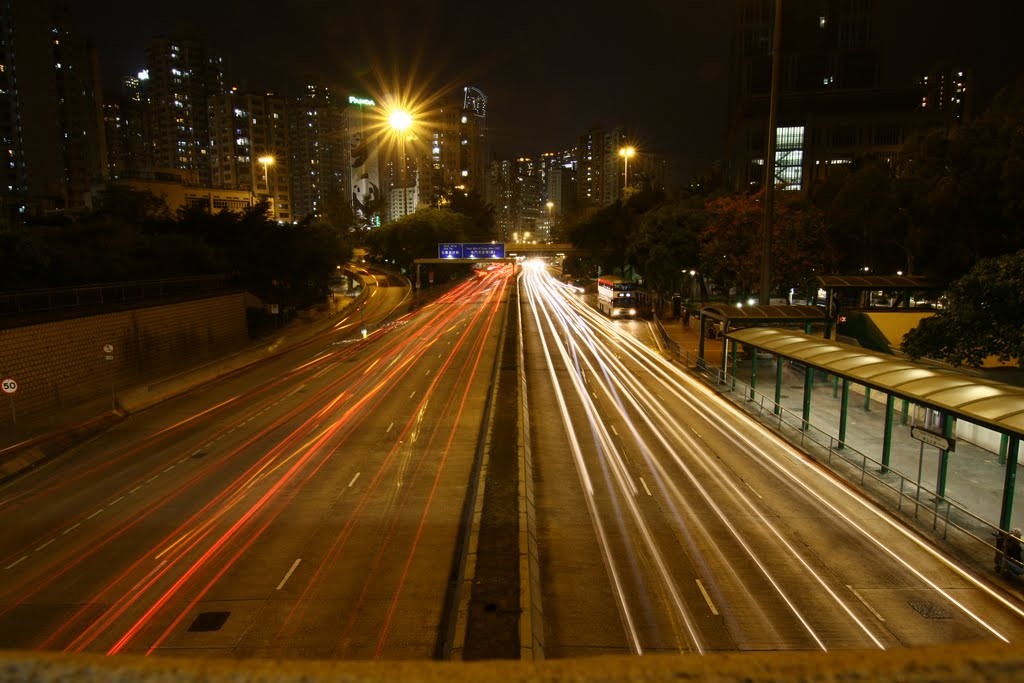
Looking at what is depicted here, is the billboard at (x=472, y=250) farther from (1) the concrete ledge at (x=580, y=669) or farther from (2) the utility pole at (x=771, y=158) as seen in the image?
(1) the concrete ledge at (x=580, y=669)

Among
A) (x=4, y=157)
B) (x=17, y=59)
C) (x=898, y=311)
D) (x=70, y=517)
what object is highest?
(x=17, y=59)

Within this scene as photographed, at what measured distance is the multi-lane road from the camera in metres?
9.88

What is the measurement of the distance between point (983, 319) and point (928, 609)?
28.7 ft

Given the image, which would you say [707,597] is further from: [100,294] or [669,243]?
[669,243]

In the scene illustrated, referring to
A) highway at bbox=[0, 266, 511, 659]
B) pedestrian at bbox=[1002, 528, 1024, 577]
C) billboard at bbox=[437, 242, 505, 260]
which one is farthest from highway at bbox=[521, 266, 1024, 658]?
billboard at bbox=[437, 242, 505, 260]

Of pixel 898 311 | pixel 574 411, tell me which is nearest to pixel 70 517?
pixel 574 411

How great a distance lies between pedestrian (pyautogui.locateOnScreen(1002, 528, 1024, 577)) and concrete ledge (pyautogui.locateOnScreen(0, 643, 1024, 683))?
12062mm

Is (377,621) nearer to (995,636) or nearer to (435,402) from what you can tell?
(995,636)

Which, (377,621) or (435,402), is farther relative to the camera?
(435,402)

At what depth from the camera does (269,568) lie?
11.9 metres

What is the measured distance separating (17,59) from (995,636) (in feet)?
533

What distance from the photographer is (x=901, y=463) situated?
698 inches

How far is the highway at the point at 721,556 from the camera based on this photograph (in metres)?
9.78

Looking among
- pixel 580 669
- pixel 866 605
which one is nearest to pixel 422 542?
pixel 866 605
